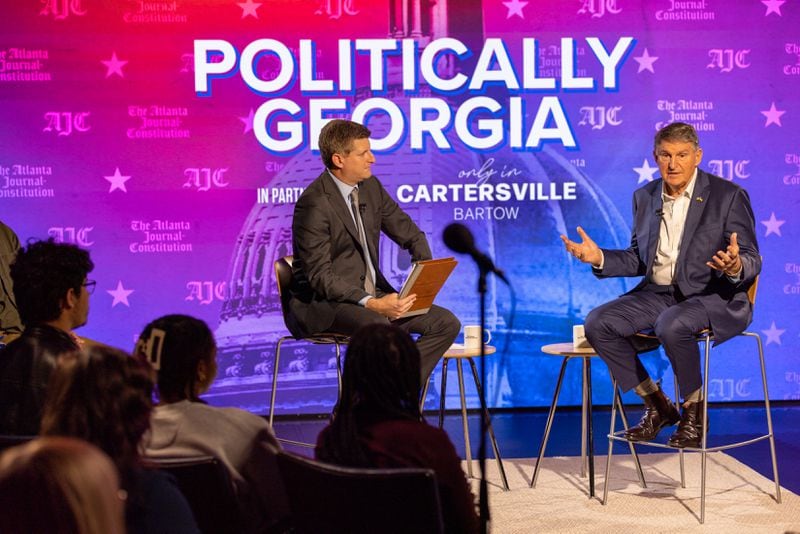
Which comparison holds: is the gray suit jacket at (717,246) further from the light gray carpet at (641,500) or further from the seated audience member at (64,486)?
the seated audience member at (64,486)

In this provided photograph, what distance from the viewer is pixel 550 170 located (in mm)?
6762

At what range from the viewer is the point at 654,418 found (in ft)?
15.6

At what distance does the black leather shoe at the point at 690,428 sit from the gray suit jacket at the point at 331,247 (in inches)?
57.3

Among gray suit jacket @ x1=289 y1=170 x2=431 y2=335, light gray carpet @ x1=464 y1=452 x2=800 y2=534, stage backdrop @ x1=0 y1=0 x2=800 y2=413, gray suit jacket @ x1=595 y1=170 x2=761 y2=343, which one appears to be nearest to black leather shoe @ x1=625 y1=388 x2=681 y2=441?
light gray carpet @ x1=464 y1=452 x2=800 y2=534

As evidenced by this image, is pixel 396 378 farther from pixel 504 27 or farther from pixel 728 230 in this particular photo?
pixel 504 27

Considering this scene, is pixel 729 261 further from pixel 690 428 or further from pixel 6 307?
pixel 6 307

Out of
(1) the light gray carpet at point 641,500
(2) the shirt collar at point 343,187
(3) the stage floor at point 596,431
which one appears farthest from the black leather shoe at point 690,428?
(2) the shirt collar at point 343,187

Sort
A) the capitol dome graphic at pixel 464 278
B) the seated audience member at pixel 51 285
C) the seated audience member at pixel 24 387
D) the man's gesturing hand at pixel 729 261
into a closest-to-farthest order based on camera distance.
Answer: the seated audience member at pixel 24 387 → the seated audience member at pixel 51 285 → the man's gesturing hand at pixel 729 261 → the capitol dome graphic at pixel 464 278

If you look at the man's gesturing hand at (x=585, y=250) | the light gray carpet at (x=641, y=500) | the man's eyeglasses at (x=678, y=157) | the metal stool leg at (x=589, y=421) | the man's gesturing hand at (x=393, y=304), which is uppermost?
the man's eyeglasses at (x=678, y=157)

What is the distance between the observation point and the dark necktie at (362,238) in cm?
525

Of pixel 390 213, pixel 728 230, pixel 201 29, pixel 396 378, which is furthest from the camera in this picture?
pixel 201 29

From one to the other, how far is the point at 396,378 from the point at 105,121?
14.4 ft

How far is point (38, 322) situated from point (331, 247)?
2110 mm

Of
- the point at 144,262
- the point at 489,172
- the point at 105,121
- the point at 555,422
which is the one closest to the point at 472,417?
the point at 555,422
